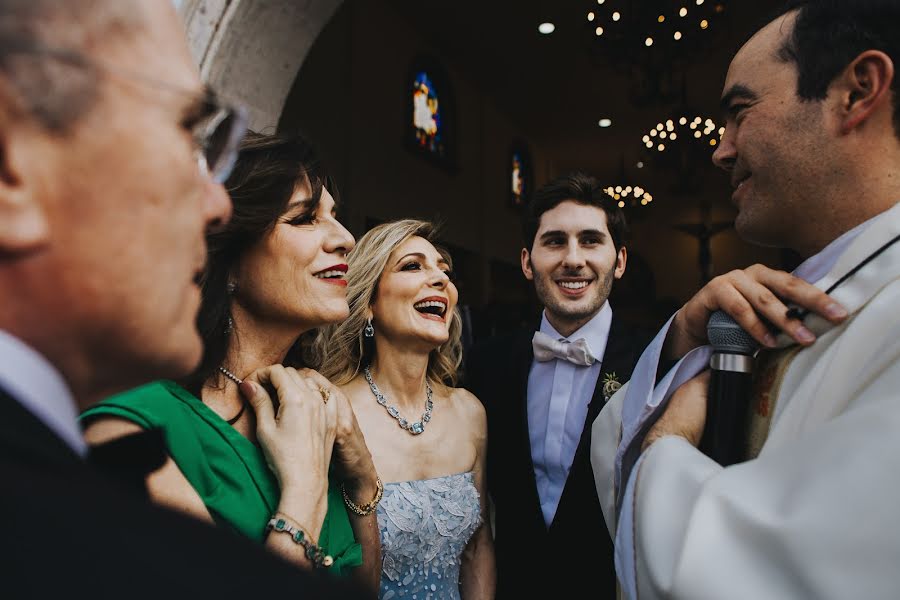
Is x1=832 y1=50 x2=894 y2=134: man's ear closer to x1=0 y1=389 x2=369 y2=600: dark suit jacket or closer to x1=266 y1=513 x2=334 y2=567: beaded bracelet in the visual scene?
x1=0 y1=389 x2=369 y2=600: dark suit jacket

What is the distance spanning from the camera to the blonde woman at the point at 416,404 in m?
2.42

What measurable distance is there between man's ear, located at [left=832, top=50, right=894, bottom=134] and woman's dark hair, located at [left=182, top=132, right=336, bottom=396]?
140cm

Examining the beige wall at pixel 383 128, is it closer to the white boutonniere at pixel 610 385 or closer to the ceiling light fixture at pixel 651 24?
the ceiling light fixture at pixel 651 24

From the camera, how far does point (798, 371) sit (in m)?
1.26

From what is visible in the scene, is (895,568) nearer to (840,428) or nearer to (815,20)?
(840,428)

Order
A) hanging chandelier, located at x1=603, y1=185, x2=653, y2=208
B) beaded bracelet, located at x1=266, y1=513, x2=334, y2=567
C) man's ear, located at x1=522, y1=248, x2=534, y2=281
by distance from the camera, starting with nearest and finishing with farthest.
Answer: beaded bracelet, located at x1=266, y1=513, x2=334, y2=567, man's ear, located at x1=522, y1=248, x2=534, y2=281, hanging chandelier, located at x1=603, y1=185, x2=653, y2=208

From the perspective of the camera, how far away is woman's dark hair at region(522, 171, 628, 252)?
3287 mm

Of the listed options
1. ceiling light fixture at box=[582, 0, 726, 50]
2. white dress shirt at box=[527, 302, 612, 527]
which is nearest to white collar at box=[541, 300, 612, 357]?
white dress shirt at box=[527, 302, 612, 527]

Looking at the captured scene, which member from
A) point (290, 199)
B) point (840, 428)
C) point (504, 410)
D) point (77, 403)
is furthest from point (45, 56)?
point (504, 410)

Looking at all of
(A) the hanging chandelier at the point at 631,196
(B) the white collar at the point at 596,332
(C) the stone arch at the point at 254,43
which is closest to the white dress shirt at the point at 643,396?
(B) the white collar at the point at 596,332

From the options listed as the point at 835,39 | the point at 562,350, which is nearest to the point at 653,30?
the point at 562,350

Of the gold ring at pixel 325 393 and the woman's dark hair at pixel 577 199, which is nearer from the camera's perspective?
the gold ring at pixel 325 393

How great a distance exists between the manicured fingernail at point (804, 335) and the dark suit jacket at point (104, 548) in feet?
3.71

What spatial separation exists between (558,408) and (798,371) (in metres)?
1.70
